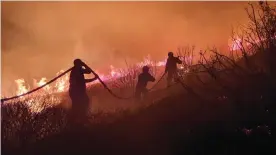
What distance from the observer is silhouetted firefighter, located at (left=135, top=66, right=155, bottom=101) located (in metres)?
27.6

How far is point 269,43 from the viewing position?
17.9 metres

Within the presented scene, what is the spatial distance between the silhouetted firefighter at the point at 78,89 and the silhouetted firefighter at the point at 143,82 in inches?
289

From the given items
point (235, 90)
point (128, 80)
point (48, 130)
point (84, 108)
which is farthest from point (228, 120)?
point (128, 80)

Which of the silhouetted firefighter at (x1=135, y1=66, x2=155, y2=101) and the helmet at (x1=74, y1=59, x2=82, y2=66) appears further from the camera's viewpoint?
the silhouetted firefighter at (x1=135, y1=66, x2=155, y2=101)

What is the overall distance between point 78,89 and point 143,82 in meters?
7.85

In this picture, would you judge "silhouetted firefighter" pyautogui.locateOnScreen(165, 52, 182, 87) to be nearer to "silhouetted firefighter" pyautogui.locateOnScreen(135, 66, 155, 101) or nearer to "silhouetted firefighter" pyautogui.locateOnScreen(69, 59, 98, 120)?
"silhouetted firefighter" pyautogui.locateOnScreen(135, 66, 155, 101)

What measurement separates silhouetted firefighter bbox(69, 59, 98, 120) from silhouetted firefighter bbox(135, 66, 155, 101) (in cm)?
734

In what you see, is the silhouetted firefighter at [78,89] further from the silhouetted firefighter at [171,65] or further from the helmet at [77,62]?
the silhouetted firefighter at [171,65]

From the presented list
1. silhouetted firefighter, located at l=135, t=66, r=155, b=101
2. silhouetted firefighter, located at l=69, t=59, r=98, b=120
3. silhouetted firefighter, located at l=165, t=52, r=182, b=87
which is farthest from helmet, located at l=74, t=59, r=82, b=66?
silhouetted firefighter, located at l=165, t=52, r=182, b=87

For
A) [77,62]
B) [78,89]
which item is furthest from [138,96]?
[77,62]

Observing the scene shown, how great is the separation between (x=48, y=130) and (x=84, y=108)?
26.5 ft

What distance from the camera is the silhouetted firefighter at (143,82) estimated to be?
27.6 meters

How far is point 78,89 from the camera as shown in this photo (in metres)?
20.5

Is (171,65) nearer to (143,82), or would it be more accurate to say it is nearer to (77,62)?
(143,82)
